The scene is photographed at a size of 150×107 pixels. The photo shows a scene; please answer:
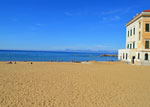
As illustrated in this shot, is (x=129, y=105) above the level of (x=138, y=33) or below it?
below

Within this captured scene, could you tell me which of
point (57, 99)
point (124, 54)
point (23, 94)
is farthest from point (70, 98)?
point (124, 54)

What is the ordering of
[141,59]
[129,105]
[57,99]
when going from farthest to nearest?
[141,59]
[57,99]
[129,105]

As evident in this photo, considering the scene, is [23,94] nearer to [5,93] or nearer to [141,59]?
[5,93]

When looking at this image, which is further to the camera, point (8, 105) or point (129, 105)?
point (129, 105)

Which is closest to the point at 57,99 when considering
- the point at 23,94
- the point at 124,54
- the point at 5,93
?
the point at 23,94

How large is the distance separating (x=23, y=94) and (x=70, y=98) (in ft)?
8.90

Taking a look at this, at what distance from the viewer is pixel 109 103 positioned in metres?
6.92

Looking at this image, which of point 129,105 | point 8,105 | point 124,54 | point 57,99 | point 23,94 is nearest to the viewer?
point 8,105

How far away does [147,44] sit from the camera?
81.8 ft

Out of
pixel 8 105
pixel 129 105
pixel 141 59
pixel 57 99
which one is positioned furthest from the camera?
pixel 141 59

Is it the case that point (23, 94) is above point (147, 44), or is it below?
below

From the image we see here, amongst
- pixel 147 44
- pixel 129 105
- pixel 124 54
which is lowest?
pixel 129 105

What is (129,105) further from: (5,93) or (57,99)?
(5,93)

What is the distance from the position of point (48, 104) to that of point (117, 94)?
4175mm
